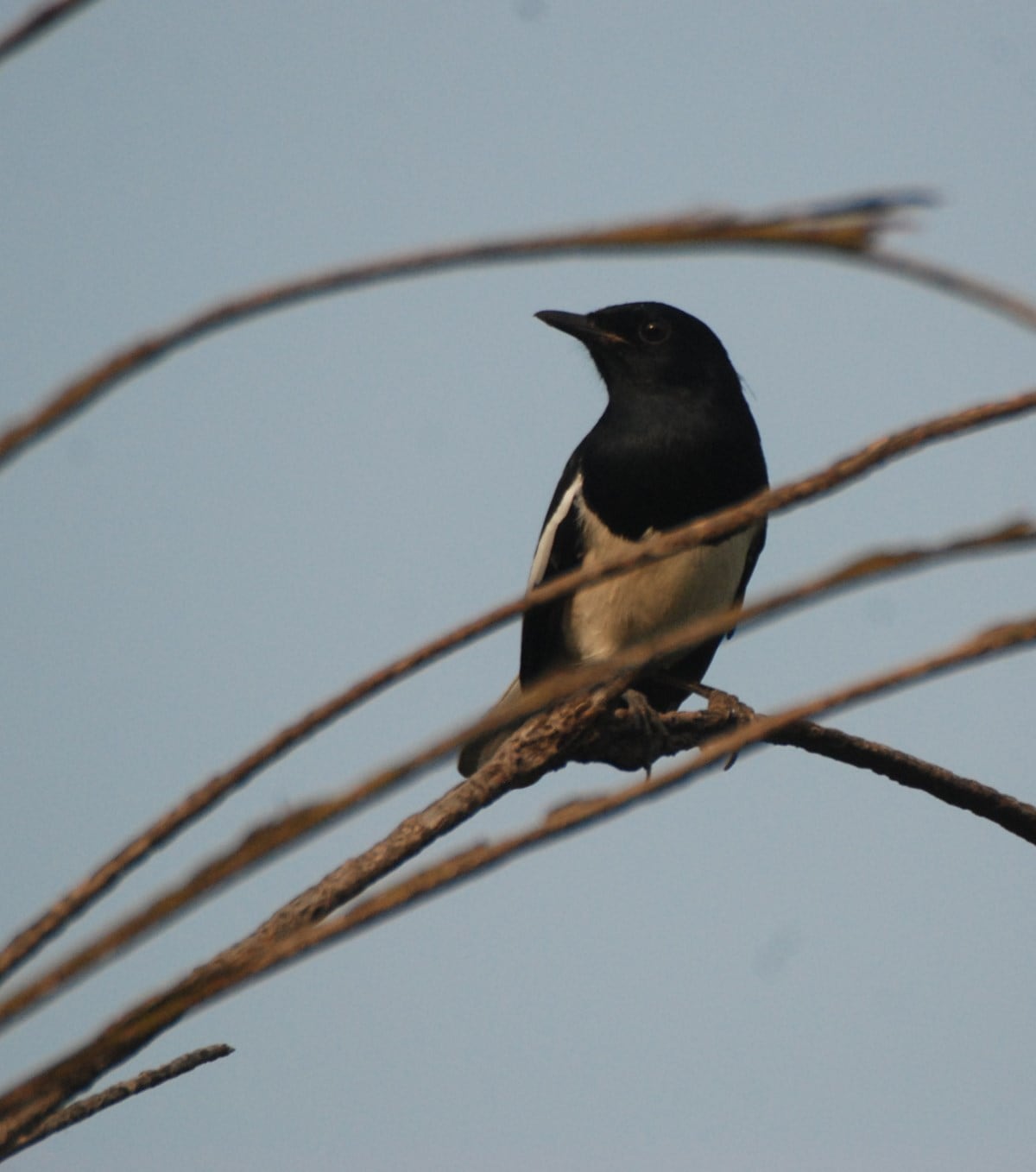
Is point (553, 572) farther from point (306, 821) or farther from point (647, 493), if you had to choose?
point (306, 821)

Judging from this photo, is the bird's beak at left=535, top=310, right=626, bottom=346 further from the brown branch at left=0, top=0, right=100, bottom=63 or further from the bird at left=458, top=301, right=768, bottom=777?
the brown branch at left=0, top=0, right=100, bottom=63

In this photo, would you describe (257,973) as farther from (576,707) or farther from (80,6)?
(576,707)

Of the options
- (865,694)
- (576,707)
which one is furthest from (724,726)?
(865,694)

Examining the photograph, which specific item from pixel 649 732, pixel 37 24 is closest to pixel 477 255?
pixel 37 24

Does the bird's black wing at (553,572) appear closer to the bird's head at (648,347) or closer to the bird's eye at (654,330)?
the bird's head at (648,347)

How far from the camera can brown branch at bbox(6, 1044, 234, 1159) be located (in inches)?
59.5

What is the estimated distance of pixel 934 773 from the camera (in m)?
2.82

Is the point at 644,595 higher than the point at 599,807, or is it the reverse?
the point at 644,595

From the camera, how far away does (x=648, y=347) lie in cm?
659

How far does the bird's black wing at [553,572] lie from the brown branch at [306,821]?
507 centimetres

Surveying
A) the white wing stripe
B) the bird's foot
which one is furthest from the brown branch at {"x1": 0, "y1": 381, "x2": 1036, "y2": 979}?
the white wing stripe

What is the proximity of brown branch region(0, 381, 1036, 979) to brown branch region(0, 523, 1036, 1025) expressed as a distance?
0.07 meters

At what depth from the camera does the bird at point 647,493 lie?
5926 millimetres

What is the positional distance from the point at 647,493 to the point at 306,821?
17.1 ft
